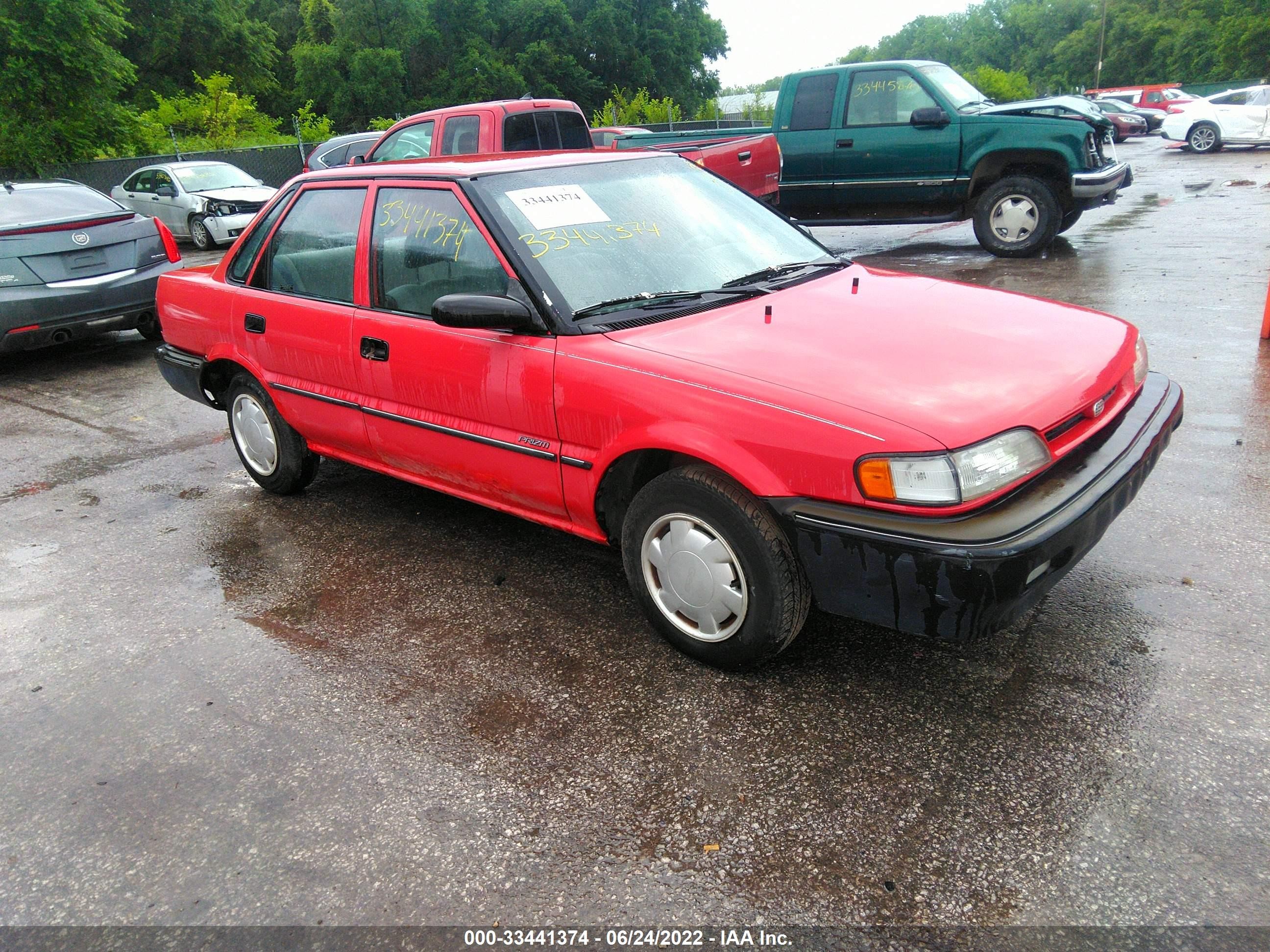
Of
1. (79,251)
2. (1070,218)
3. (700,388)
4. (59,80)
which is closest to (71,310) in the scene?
(79,251)

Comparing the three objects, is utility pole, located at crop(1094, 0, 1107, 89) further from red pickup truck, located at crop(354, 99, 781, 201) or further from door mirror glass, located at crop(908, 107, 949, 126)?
red pickup truck, located at crop(354, 99, 781, 201)

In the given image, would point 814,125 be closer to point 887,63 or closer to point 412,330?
point 887,63

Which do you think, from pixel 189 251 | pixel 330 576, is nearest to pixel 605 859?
pixel 330 576

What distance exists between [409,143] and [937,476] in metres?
8.43

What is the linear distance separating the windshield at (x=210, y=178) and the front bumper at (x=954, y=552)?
52.4 ft

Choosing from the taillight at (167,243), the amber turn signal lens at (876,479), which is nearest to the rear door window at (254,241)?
the amber turn signal lens at (876,479)

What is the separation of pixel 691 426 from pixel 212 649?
201 centimetres

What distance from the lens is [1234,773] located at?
98.6 inches

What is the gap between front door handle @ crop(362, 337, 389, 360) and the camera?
3.91 metres

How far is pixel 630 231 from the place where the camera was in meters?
3.63

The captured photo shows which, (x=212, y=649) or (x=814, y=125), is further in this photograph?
(x=814, y=125)


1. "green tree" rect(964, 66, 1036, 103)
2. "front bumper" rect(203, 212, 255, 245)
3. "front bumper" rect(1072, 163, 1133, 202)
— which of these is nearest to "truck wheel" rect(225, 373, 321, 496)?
"front bumper" rect(1072, 163, 1133, 202)

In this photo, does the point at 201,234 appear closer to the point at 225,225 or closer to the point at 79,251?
the point at 225,225

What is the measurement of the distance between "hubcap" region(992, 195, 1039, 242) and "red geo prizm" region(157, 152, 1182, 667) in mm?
6592
